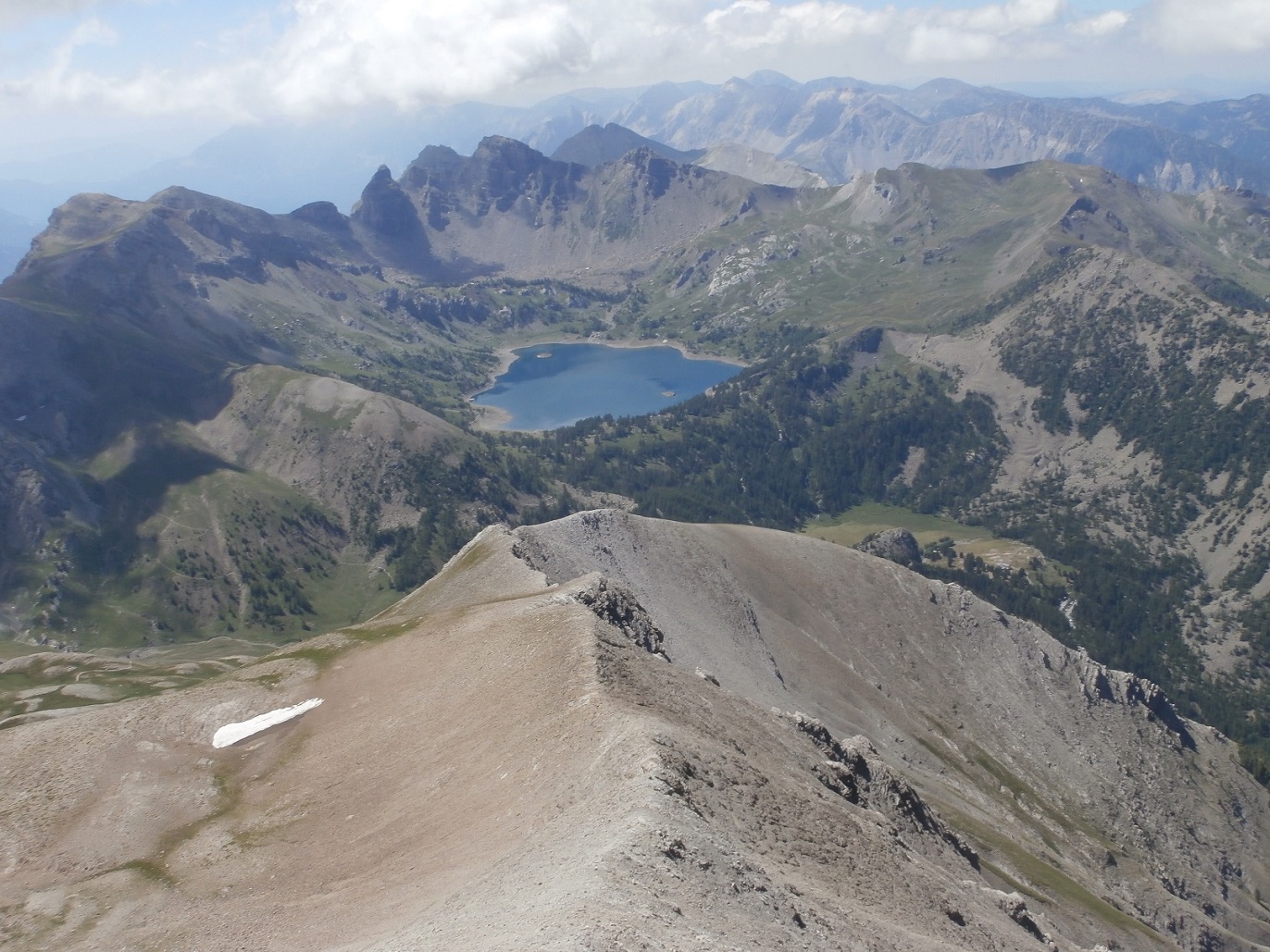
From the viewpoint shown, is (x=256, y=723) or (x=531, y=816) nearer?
(x=531, y=816)

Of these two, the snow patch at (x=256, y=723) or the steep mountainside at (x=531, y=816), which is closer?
the steep mountainside at (x=531, y=816)

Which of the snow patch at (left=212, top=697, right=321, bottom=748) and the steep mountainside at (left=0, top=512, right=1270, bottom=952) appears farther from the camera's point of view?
the snow patch at (left=212, top=697, right=321, bottom=748)

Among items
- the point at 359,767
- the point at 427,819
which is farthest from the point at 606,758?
the point at 359,767

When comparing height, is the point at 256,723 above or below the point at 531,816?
below

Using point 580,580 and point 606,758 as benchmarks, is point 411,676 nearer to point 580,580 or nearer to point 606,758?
point 580,580
